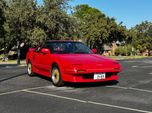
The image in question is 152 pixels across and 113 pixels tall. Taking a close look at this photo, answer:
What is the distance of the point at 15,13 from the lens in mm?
39562

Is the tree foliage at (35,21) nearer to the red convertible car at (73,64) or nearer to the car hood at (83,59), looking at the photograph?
the red convertible car at (73,64)

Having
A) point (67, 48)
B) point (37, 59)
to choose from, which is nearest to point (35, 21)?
point (37, 59)

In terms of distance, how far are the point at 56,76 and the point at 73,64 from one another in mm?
1073

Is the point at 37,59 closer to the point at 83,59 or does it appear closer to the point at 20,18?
the point at 83,59

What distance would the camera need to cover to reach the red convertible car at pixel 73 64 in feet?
37.2

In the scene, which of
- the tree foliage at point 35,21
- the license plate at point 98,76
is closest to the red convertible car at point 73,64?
the license plate at point 98,76

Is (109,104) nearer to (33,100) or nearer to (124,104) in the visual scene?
(124,104)

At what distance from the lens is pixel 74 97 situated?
32.3ft

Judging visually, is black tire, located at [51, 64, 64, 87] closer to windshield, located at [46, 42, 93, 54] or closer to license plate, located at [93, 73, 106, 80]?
windshield, located at [46, 42, 93, 54]

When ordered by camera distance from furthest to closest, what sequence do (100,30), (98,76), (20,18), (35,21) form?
1. (100,30)
2. (35,21)
3. (20,18)
4. (98,76)

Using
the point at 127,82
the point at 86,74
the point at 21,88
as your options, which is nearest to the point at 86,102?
the point at 86,74

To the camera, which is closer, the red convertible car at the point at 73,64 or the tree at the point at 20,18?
the red convertible car at the point at 73,64

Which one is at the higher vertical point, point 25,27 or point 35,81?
point 25,27

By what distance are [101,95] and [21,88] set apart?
269 cm
